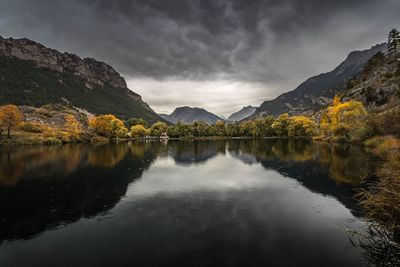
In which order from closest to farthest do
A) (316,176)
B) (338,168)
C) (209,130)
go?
(316,176) < (338,168) < (209,130)

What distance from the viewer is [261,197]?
83.9 ft

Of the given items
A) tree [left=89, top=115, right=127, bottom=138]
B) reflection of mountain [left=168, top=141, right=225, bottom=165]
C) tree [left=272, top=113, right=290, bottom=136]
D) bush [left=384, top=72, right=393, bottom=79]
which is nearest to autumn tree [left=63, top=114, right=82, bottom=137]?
tree [left=89, top=115, right=127, bottom=138]

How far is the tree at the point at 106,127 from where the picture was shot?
14188 cm

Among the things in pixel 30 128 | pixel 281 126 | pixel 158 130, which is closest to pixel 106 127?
pixel 30 128

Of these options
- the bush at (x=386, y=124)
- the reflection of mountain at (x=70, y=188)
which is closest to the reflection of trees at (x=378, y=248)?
the reflection of mountain at (x=70, y=188)

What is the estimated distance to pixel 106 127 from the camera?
5605 inches

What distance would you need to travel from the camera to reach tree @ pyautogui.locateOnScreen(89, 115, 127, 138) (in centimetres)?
14188

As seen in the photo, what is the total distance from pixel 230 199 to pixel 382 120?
58.1 meters

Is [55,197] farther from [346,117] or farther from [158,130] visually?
[158,130]

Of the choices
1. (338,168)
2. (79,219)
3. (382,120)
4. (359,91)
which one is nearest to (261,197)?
(79,219)

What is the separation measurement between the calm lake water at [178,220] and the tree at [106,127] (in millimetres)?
110226

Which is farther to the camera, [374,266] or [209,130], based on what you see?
[209,130]

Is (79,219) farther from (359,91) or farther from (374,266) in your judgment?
(359,91)

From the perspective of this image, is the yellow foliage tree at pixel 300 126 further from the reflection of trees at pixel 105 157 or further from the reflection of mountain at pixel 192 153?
the reflection of trees at pixel 105 157
